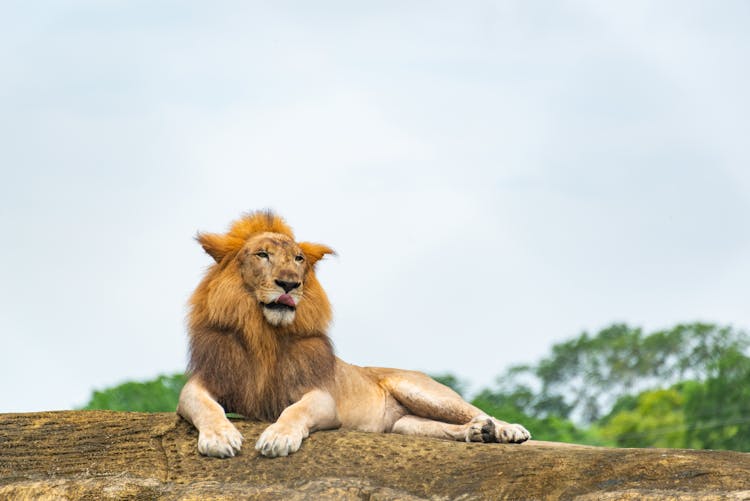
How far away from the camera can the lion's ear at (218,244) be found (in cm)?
746

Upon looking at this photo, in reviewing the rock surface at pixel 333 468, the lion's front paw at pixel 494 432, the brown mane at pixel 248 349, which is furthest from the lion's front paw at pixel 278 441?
the lion's front paw at pixel 494 432

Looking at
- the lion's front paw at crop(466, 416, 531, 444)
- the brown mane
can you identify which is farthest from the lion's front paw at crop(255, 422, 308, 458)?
the lion's front paw at crop(466, 416, 531, 444)

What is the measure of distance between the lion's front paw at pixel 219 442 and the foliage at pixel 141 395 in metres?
14.9

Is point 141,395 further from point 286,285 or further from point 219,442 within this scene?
A: point 219,442

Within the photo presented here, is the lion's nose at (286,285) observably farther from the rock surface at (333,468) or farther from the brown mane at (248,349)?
the rock surface at (333,468)

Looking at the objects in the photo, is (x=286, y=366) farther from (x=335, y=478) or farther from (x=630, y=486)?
(x=630, y=486)

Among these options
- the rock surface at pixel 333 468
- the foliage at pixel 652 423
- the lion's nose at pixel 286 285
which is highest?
the foliage at pixel 652 423

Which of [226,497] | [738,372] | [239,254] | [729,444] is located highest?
[738,372]

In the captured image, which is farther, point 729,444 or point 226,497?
point 729,444

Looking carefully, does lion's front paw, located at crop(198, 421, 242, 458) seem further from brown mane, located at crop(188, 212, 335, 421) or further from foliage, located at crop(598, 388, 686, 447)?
foliage, located at crop(598, 388, 686, 447)

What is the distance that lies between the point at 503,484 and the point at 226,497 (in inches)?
51.8

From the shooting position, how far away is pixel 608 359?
44.0 m

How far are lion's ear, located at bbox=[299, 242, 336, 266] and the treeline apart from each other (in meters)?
14.4

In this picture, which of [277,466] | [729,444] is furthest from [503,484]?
[729,444]
